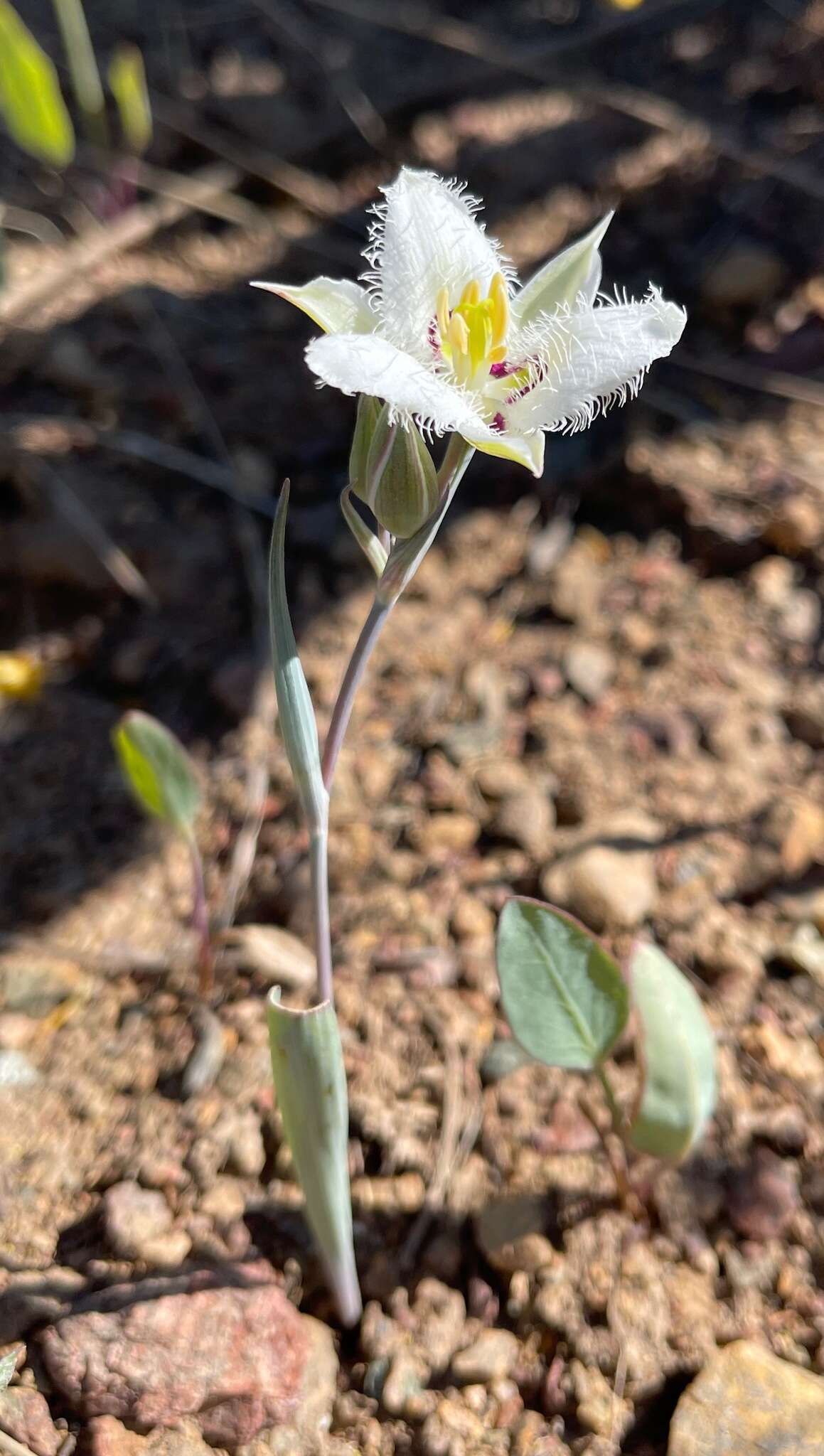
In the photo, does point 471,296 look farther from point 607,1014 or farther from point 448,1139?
point 448,1139

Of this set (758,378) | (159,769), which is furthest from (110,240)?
(159,769)

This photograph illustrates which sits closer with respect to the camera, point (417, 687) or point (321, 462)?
point (417, 687)

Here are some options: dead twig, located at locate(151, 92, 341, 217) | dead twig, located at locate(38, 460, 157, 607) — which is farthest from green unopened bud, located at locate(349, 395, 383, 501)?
dead twig, located at locate(151, 92, 341, 217)

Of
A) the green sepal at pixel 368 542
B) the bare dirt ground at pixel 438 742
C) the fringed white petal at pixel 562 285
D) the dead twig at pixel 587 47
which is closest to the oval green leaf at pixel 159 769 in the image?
the bare dirt ground at pixel 438 742

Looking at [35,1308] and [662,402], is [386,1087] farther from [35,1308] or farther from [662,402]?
[662,402]

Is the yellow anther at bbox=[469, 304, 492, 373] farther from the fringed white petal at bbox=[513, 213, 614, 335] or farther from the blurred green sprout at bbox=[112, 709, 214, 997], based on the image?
the blurred green sprout at bbox=[112, 709, 214, 997]

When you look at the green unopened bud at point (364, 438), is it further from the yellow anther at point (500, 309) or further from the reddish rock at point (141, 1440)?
the reddish rock at point (141, 1440)

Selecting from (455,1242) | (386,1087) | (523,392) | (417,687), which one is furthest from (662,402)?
(455,1242)
